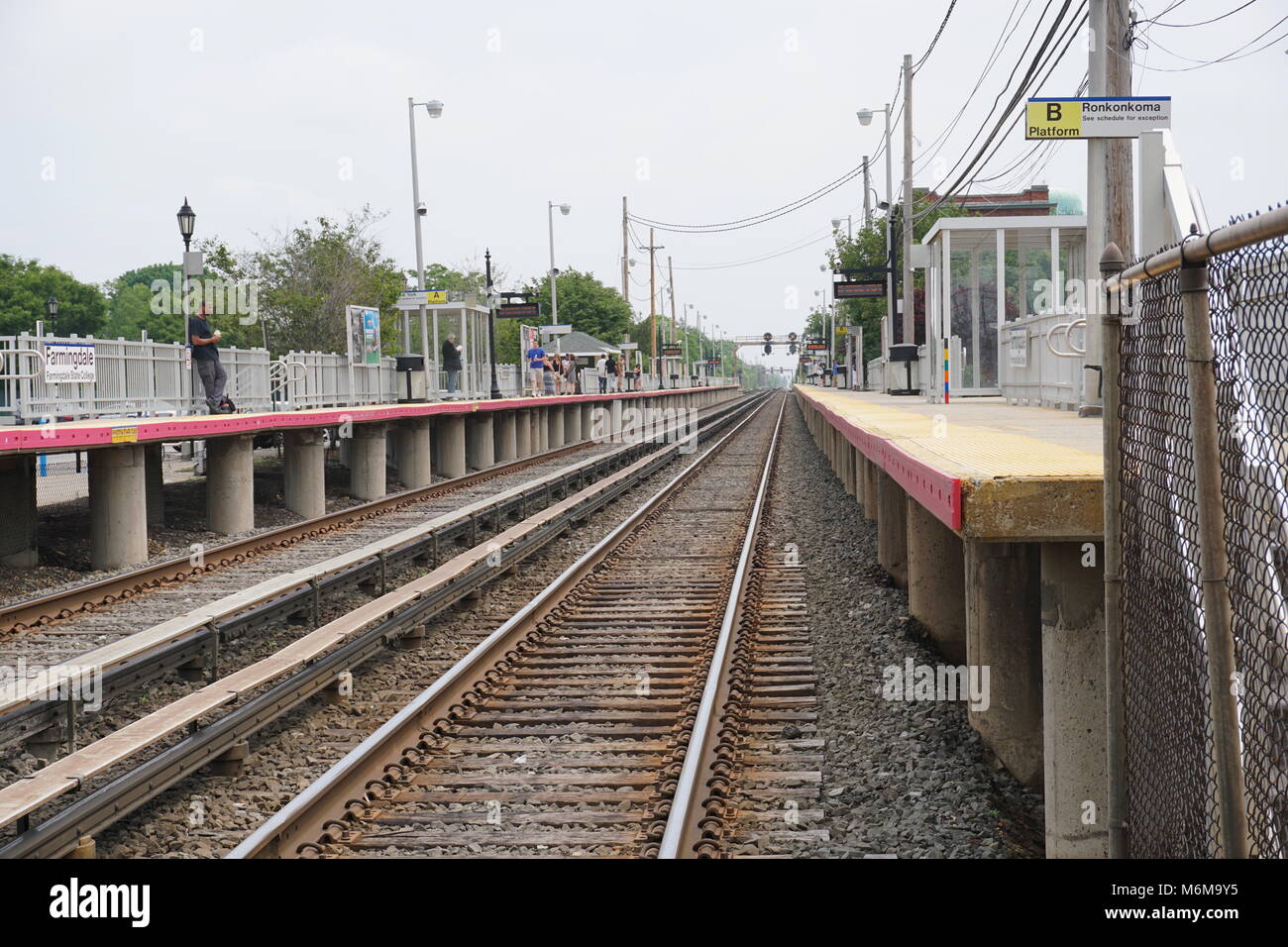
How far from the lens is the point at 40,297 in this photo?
9238 cm

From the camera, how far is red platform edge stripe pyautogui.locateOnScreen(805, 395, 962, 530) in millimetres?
4957

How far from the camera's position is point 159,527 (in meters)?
16.8

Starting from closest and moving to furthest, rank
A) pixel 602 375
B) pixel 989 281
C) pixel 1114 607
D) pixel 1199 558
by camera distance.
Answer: pixel 1199 558
pixel 1114 607
pixel 989 281
pixel 602 375

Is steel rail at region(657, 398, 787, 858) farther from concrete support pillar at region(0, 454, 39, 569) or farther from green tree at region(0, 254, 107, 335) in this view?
green tree at region(0, 254, 107, 335)

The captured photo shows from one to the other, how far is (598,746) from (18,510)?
8.83m

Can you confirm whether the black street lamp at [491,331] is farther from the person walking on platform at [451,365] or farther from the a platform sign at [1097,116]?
the a platform sign at [1097,116]

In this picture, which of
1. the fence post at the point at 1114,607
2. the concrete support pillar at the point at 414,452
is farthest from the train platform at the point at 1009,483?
the concrete support pillar at the point at 414,452

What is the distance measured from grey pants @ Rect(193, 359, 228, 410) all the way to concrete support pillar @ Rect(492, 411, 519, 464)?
12.8 metres

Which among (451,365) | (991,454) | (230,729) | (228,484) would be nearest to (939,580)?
(991,454)

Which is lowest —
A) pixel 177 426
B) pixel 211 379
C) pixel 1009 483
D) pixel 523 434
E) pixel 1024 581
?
pixel 1024 581

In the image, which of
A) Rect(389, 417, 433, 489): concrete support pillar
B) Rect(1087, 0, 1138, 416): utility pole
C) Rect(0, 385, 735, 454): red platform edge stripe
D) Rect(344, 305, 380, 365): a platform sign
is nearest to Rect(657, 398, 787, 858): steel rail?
Rect(1087, 0, 1138, 416): utility pole

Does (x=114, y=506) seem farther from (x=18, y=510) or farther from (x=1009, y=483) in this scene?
(x=1009, y=483)

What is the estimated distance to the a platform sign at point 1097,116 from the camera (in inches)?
392
